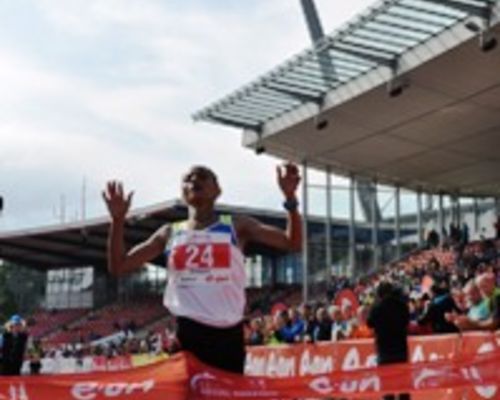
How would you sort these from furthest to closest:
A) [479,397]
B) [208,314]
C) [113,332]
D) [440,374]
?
[113,332]
[479,397]
[440,374]
[208,314]

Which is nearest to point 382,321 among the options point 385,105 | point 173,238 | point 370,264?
point 173,238

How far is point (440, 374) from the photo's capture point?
5.29 m

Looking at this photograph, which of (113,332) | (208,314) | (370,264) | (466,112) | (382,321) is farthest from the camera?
(113,332)

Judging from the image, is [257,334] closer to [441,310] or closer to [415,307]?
[415,307]

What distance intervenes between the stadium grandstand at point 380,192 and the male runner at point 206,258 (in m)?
0.24

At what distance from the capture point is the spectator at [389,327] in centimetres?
1066

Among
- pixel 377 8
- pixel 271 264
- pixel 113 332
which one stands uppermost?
pixel 377 8

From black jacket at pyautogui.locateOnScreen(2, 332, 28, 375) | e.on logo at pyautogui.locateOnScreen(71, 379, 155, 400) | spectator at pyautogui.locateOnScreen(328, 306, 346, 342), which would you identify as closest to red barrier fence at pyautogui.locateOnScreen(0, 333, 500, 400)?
e.on logo at pyautogui.locateOnScreen(71, 379, 155, 400)

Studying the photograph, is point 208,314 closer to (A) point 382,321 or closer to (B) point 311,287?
(A) point 382,321

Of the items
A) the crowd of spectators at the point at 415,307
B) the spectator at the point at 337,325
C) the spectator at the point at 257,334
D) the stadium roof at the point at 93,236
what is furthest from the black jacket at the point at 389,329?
the stadium roof at the point at 93,236

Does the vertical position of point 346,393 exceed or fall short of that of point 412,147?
it falls short

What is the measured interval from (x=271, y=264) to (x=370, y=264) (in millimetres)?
17987

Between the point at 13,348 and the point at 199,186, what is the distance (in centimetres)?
1194

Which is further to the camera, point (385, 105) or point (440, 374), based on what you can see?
point (385, 105)
